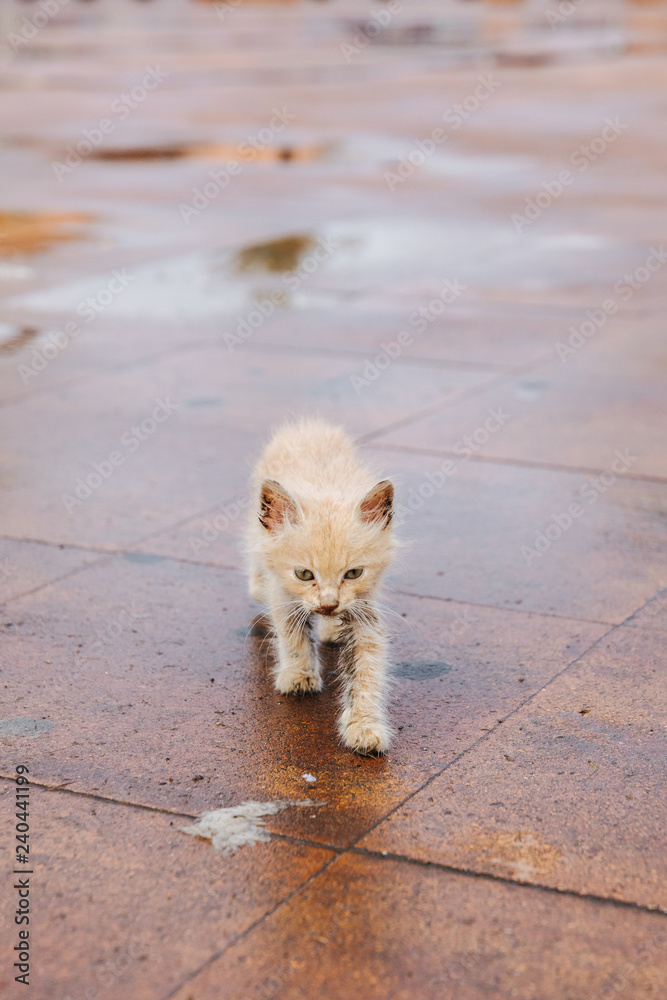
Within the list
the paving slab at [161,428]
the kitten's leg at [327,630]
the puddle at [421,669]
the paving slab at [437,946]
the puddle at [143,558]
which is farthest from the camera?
the paving slab at [161,428]

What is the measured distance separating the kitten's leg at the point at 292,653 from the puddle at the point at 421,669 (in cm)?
43

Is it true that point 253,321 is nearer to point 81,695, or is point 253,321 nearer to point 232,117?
point 81,695

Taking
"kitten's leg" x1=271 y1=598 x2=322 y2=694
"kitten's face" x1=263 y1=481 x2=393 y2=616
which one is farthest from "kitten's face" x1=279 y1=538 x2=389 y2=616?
"kitten's leg" x1=271 y1=598 x2=322 y2=694

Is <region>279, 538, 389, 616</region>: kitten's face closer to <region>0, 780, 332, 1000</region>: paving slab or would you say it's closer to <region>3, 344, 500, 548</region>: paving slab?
<region>0, 780, 332, 1000</region>: paving slab

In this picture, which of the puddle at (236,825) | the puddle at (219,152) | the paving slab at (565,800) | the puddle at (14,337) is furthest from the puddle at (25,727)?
the puddle at (219,152)

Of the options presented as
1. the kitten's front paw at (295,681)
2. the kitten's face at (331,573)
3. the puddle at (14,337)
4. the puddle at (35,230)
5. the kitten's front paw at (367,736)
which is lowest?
the puddle at (35,230)

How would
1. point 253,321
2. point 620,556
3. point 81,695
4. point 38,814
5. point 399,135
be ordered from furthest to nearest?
1. point 399,135
2. point 253,321
3. point 620,556
4. point 81,695
5. point 38,814

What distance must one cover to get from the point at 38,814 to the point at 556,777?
190cm

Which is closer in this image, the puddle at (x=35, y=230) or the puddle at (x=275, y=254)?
the puddle at (x=275, y=254)

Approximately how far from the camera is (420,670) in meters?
5.55

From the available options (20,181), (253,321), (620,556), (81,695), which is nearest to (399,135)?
(20,181)

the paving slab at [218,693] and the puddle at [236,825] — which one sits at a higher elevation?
the puddle at [236,825]

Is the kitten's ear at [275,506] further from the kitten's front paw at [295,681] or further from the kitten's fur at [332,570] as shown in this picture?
the kitten's front paw at [295,681]

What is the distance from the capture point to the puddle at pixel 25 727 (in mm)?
4945
